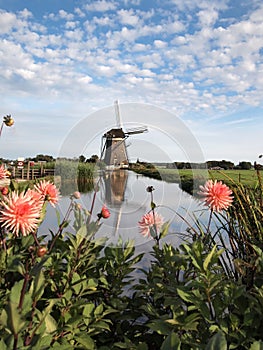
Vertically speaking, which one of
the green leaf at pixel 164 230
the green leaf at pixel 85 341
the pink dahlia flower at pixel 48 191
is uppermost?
the pink dahlia flower at pixel 48 191

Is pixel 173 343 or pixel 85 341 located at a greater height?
pixel 173 343

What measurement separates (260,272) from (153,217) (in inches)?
23.9

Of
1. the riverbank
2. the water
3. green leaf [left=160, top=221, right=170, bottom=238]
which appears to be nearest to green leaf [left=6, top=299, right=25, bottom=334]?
green leaf [left=160, top=221, right=170, bottom=238]

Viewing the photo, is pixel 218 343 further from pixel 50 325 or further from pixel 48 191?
pixel 48 191

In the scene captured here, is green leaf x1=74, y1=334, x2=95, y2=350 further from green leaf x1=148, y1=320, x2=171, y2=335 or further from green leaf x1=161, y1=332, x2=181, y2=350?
green leaf x1=161, y1=332, x2=181, y2=350

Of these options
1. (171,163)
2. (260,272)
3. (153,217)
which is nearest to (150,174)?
(171,163)

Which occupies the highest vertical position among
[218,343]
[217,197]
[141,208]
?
[217,197]

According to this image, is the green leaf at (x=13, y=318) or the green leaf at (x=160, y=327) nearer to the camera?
the green leaf at (x=13, y=318)

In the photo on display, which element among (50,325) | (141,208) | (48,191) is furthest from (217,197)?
(141,208)

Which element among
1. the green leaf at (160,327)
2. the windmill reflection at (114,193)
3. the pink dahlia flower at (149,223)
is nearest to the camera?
the green leaf at (160,327)

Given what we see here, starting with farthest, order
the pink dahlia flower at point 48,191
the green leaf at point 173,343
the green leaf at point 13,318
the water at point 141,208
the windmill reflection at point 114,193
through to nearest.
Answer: the windmill reflection at point 114,193, the water at point 141,208, the pink dahlia flower at point 48,191, the green leaf at point 173,343, the green leaf at point 13,318

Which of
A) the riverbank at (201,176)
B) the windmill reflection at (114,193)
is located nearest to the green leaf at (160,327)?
the riverbank at (201,176)

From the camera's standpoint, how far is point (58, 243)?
1552 mm

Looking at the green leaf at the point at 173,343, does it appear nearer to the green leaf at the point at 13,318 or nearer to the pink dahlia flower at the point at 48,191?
the green leaf at the point at 13,318
